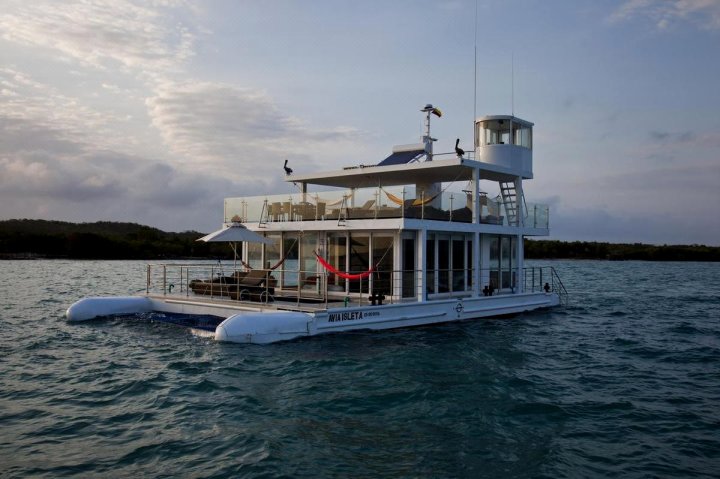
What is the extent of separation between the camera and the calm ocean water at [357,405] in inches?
302

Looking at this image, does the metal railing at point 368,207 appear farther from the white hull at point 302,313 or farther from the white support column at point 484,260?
the white hull at point 302,313

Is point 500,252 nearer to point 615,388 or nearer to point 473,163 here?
point 473,163

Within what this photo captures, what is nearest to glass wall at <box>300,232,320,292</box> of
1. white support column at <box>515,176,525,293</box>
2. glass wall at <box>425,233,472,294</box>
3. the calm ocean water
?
glass wall at <box>425,233,472,294</box>

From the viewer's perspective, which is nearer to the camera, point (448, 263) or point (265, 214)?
point (448, 263)

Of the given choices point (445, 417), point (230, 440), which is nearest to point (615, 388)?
point (445, 417)

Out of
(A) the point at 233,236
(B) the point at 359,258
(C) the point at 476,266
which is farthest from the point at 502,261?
(A) the point at 233,236

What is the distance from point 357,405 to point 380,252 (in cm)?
914

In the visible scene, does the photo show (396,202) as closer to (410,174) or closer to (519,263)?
(410,174)

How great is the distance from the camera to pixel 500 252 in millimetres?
22219

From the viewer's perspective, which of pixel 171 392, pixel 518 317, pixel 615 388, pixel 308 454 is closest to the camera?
pixel 308 454

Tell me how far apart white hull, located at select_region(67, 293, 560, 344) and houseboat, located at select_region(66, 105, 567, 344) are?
30 mm

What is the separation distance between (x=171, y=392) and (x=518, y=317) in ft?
44.9

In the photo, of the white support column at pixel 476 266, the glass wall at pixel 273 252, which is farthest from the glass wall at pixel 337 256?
the white support column at pixel 476 266

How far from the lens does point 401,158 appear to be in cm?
2177
